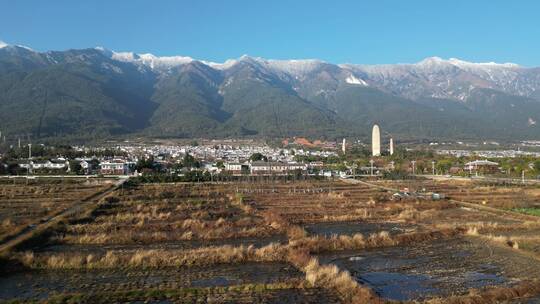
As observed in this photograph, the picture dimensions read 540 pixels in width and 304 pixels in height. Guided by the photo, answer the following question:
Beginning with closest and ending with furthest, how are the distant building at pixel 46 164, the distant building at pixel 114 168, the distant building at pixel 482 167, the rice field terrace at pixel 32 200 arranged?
1. the rice field terrace at pixel 32 200
2. the distant building at pixel 46 164
3. the distant building at pixel 482 167
4. the distant building at pixel 114 168

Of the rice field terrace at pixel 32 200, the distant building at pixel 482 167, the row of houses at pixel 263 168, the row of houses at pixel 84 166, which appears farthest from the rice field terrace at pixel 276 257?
the distant building at pixel 482 167

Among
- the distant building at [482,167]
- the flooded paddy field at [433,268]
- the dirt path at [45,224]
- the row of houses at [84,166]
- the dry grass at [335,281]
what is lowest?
the flooded paddy field at [433,268]

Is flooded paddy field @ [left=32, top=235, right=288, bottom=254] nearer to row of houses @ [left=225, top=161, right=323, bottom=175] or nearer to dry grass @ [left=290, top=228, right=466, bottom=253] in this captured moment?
dry grass @ [left=290, top=228, right=466, bottom=253]

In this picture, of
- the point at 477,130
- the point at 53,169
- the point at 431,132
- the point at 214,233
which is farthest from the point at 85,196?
the point at 477,130

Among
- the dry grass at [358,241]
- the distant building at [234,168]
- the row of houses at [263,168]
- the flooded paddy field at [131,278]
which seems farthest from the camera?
the distant building at [234,168]

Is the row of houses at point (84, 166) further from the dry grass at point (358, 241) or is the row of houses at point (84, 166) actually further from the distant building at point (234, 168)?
the dry grass at point (358, 241)

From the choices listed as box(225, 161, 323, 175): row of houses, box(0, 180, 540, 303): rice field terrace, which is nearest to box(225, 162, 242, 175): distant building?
box(225, 161, 323, 175): row of houses

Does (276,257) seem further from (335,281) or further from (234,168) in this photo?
(234,168)
